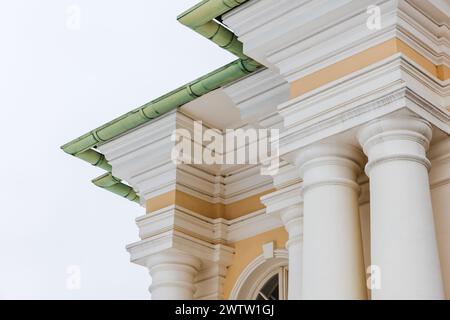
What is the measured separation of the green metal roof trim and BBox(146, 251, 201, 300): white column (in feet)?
5.10

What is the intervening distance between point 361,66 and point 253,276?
12.0 ft

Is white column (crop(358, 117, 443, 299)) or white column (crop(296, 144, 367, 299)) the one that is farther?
white column (crop(296, 144, 367, 299))

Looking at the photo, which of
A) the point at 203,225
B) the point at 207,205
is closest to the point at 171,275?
the point at 203,225

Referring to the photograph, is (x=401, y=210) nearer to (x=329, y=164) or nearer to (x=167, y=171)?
(x=329, y=164)

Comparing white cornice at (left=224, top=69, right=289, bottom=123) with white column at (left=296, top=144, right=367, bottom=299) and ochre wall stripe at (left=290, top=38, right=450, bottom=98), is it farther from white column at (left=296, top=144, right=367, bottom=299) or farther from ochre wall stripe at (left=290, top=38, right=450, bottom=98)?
white column at (left=296, top=144, right=367, bottom=299)

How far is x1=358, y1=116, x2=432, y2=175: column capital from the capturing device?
762 cm

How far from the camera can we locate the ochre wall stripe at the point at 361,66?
8.16 metres

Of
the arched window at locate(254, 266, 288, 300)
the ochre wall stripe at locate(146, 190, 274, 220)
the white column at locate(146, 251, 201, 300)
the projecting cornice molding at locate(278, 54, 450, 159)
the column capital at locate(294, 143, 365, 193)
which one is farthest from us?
the ochre wall stripe at locate(146, 190, 274, 220)

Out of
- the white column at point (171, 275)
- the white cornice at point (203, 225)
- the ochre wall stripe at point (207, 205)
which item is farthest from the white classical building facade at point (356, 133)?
the white column at point (171, 275)

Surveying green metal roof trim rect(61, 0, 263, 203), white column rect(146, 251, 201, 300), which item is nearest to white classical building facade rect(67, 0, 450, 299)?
green metal roof trim rect(61, 0, 263, 203)

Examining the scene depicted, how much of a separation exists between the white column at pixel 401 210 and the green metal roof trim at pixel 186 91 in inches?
79.2

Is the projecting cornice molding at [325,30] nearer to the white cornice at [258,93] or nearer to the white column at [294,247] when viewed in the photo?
the white cornice at [258,93]

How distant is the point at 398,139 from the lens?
25.3ft

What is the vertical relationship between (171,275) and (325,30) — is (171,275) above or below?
below
